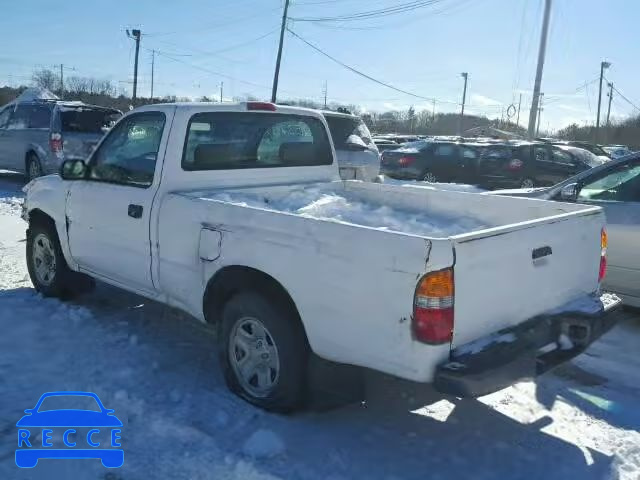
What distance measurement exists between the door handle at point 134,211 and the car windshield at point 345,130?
693 centimetres

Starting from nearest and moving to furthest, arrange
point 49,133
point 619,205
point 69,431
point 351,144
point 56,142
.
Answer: point 69,431 → point 619,205 → point 351,144 → point 56,142 → point 49,133

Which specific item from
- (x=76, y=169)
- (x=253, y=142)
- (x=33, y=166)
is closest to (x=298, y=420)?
(x=253, y=142)

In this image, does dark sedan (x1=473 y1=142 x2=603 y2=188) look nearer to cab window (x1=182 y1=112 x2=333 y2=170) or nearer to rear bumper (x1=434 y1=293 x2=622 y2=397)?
cab window (x1=182 y1=112 x2=333 y2=170)

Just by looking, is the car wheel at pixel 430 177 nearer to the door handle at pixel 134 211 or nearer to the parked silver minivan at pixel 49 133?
the parked silver minivan at pixel 49 133

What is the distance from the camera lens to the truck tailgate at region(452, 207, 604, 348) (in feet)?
9.94

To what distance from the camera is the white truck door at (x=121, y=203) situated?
455 cm

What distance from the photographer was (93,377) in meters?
4.12

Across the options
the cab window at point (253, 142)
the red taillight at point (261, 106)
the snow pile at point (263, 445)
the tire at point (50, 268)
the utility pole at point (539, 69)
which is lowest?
the snow pile at point (263, 445)

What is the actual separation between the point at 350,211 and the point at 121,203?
1707mm

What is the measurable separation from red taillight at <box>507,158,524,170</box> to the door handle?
583 inches

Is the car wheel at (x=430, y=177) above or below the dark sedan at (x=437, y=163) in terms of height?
below

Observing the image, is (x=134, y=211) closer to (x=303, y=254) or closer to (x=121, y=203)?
(x=121, y=203)

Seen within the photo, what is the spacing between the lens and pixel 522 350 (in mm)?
3244

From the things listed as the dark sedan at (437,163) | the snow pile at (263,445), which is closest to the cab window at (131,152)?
the snow pile at (263,445)
